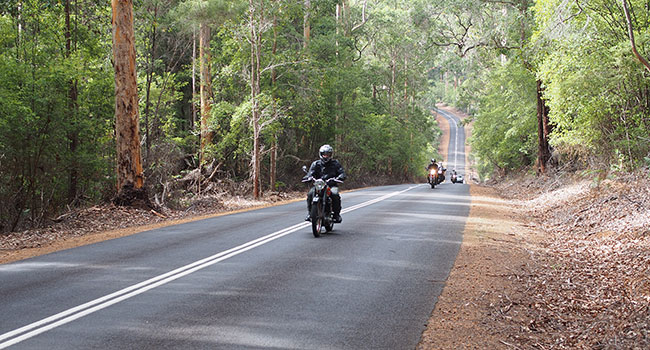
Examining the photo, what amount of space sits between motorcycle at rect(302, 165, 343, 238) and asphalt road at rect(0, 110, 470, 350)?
0.30 m

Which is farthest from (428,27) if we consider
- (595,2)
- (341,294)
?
(341,294)

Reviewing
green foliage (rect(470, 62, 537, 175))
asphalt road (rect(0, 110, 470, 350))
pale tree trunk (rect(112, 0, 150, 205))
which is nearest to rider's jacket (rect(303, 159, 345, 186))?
asphalt road (rect(0, 110, 470, 350))

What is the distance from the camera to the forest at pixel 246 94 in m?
14.7

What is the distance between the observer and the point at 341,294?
629 cm

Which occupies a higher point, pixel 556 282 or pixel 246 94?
pixel 246 94

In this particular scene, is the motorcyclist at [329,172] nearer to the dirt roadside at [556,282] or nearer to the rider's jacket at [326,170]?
the rider's jacket at [326,170]

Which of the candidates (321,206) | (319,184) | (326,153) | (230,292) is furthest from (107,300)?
(326,153)

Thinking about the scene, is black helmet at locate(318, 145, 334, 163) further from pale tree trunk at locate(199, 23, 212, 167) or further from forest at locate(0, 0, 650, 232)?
pale tree trunk at locate(199, 23, 212, 167)

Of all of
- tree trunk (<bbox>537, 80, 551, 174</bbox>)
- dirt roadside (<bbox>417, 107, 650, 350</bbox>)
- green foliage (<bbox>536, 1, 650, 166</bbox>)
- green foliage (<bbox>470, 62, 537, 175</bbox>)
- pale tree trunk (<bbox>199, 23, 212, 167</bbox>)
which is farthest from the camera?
green foliage (<bbox>470, 62, 537, 175</bbox>)

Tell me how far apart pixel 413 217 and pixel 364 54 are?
41.7 m

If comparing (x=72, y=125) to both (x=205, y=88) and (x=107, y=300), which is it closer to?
(x=205, y=88)

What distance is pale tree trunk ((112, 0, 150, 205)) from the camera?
1513 cm

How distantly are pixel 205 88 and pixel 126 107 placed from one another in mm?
10430

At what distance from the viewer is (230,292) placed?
6.29m
